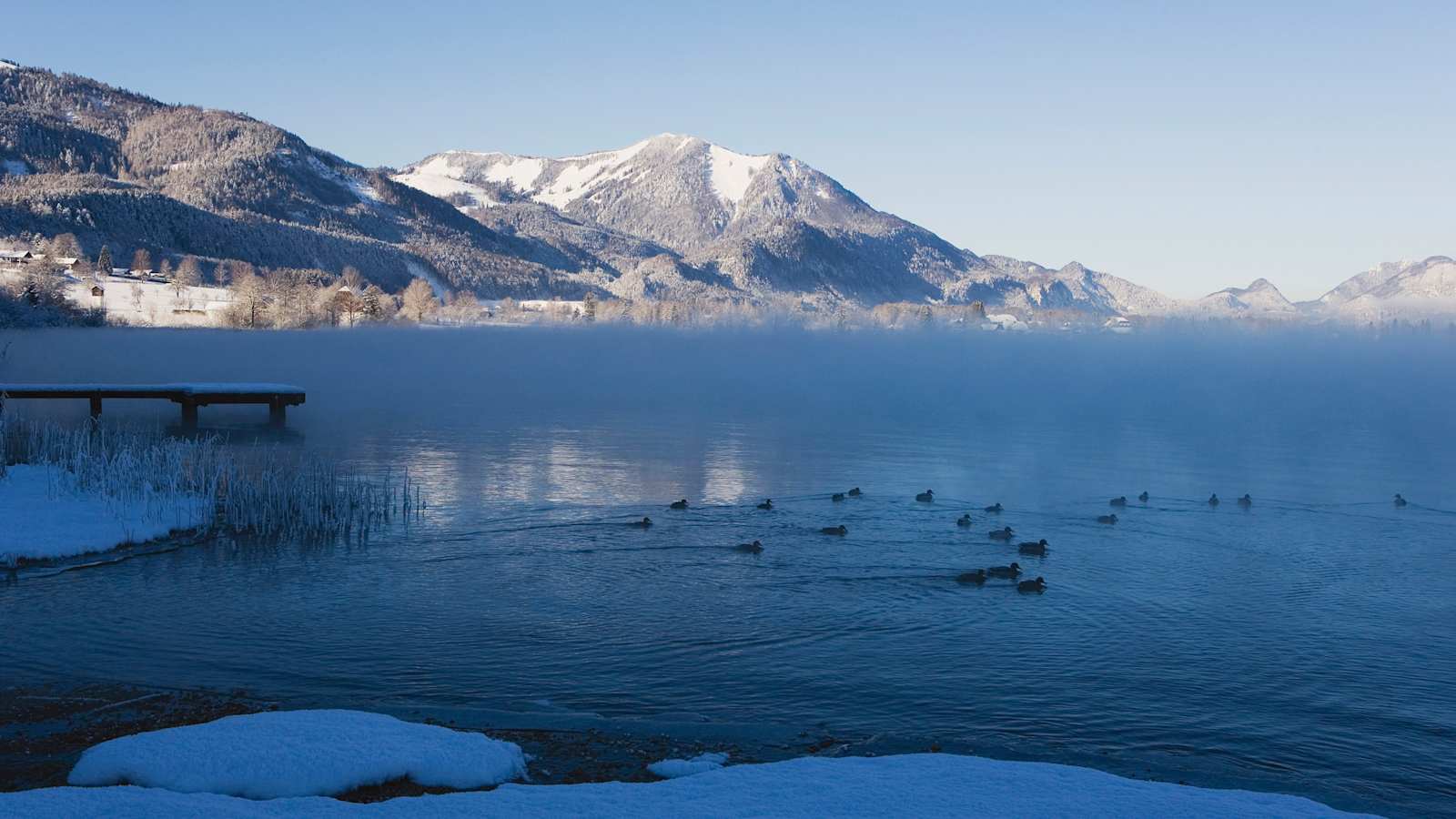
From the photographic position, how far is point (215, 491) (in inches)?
870

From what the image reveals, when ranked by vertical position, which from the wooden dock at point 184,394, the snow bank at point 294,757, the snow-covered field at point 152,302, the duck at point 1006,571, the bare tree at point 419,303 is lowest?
the snow bank at point 294,757

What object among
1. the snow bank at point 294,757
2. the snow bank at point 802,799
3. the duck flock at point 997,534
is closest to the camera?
the snow bank at point 802,799

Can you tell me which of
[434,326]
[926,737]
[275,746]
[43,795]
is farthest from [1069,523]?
[434,326]

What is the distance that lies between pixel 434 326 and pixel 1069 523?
109779 millimetres

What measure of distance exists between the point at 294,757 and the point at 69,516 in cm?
1304

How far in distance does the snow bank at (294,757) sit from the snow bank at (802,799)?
66cm

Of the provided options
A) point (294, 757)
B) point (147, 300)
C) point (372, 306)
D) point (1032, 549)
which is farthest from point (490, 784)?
point (372, 306)

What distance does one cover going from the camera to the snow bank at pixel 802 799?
7934 mm

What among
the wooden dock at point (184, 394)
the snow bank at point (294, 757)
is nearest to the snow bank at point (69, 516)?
the snow bank at point (294, 757)

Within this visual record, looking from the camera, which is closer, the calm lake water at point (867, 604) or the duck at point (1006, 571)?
the calm lake water at point (867, 604)

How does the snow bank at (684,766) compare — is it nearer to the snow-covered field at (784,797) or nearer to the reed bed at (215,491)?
the snow-covered field at (784,797)

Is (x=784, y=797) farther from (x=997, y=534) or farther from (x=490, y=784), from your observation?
(x=997, y=534)

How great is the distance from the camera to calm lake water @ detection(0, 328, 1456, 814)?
39.0ft

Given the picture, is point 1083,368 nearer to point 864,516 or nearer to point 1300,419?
point 1300,419
